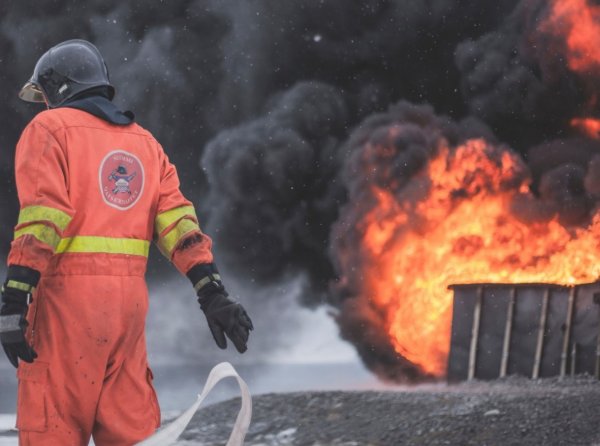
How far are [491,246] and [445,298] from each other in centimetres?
215

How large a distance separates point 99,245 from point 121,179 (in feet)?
0.96

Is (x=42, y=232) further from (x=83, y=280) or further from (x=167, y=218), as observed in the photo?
(x=167, y=218)

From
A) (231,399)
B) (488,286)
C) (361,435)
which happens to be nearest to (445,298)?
(488,286)

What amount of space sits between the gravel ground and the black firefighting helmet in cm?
736

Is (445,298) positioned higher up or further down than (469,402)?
higher up

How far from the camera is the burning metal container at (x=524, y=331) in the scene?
577 inches

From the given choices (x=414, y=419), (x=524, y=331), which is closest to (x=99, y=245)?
(x=414, y=419)

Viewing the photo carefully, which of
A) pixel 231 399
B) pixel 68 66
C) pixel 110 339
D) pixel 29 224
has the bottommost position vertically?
pixel 231 399

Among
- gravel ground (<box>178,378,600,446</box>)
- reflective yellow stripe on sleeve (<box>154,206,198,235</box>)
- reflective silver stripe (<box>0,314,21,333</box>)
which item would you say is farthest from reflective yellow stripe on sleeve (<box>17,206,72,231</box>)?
gravel ground (<box>178,378,600,446</box>)

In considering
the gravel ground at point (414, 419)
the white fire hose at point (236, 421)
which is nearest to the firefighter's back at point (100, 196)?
the white fire hose at point (236, 421)

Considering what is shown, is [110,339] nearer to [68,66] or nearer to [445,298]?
[68,66]

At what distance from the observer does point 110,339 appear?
348cm

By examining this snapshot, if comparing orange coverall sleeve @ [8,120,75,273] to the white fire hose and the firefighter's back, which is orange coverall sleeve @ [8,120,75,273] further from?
the white fire hose

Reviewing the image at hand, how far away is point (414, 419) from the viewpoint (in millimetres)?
11016
